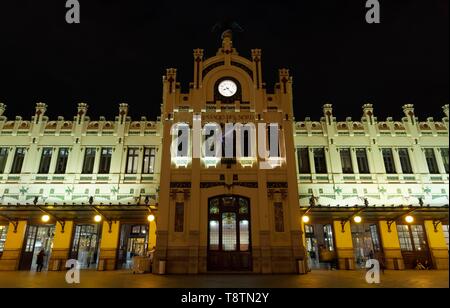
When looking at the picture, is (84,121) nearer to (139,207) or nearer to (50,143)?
(50,143)

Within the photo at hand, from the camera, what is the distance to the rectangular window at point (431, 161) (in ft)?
82.2

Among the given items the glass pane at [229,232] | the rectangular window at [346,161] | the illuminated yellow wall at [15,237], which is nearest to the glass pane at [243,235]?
the glass pane at [229,232]

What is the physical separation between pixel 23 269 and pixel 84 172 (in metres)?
8.24

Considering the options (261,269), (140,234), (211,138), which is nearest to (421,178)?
(261,269)

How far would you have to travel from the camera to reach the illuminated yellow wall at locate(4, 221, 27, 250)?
2325 centimetres

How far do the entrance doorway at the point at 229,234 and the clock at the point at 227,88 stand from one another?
8028 millimetres

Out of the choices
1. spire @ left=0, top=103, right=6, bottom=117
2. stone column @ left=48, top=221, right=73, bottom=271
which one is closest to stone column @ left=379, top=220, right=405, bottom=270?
stone column @ left=48, top=221, right=73, bottom=271

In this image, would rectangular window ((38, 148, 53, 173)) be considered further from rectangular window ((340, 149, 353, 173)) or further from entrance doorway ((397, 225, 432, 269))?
entrance doorway ((397, 225, 432, 269))

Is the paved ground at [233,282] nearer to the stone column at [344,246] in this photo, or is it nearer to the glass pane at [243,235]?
the glass pane at [243,235]

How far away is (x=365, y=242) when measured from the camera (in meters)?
26.8

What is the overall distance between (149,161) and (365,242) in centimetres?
1967

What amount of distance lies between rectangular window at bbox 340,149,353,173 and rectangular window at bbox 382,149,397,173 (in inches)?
111

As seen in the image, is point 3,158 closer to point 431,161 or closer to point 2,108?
point 2,108

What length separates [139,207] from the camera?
21.6 metres
